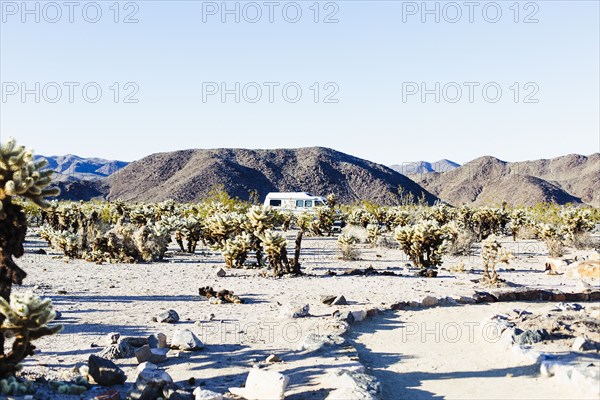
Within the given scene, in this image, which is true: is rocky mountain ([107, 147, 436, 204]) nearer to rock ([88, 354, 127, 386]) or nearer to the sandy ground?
the sandy ground

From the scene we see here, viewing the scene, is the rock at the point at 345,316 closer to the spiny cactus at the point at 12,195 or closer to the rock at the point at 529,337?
the rock at the point at 529,337

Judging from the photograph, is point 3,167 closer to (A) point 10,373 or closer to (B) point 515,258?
(A) point 10,373

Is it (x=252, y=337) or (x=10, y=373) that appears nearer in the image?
(x=10, y=373)

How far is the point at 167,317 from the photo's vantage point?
9305 millimetres

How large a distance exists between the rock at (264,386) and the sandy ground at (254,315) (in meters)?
0.31

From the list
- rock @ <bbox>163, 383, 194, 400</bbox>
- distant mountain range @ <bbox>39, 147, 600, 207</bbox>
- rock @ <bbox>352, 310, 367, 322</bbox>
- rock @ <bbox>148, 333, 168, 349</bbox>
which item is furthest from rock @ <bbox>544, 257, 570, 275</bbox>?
distant mountain range @ <bbox>39, 147, 600, 207</bbox>

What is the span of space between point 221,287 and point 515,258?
11.4m

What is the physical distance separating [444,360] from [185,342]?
351 centimetres

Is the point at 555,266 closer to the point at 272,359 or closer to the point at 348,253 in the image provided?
the point at 348,253

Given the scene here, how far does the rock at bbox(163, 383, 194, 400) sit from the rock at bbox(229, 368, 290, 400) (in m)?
0.57

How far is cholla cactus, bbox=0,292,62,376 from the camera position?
548cm

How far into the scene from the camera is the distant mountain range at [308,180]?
7731 cm

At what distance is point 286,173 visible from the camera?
3297 inches

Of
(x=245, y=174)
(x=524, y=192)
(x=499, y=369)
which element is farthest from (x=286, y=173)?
(x=499, y=369)
